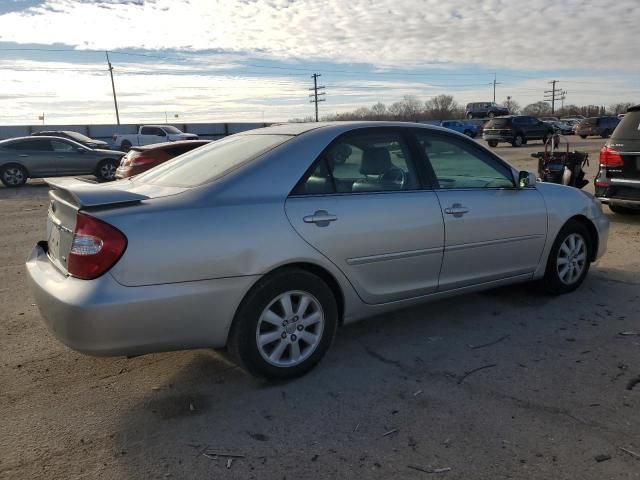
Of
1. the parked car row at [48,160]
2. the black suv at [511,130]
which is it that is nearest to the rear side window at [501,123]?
the black suv at [511,130]

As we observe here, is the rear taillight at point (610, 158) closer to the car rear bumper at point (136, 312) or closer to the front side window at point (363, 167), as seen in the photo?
the front side window at point (363, 167)

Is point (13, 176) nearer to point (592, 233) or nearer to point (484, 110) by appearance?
point (592, 233)

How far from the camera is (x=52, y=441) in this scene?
2924mm

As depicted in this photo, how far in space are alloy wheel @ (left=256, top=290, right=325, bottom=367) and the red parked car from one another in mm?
9687

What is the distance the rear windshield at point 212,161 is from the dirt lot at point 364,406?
1.23m

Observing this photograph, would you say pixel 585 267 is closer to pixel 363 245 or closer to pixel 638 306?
pixel 638 306

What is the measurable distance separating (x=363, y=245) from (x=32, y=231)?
6.97m

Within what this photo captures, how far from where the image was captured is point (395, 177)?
4.03 metres

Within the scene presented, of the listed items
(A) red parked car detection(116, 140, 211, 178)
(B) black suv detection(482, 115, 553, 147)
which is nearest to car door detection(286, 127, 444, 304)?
(A) red parked car detection(116, 140, 211, 178)

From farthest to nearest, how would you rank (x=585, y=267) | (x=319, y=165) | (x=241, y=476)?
(x=585, y=267) < (x=319, y=165) < (x=241, y=476)

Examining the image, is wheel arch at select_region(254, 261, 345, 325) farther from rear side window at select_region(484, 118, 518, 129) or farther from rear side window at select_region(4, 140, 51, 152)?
rear side window at select_region(484, 118, 518, 129)

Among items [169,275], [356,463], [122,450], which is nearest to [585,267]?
[356,463]

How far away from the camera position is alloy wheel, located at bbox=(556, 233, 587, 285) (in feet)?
16.4

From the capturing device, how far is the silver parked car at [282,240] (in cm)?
299
